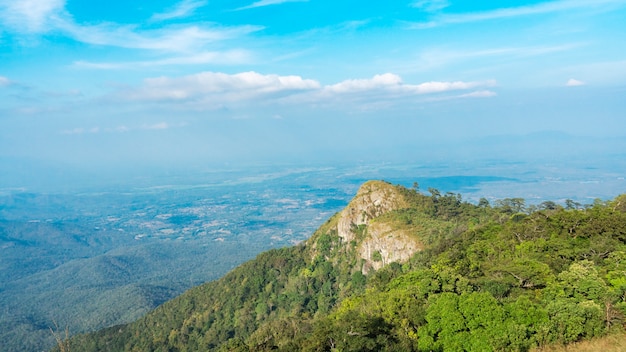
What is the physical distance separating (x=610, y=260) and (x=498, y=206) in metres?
41.3

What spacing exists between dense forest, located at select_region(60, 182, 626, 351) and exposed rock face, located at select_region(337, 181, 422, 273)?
0.92ft

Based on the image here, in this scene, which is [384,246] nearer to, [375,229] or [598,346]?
[375,229]

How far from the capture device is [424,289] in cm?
3150

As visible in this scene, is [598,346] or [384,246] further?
[384,246]

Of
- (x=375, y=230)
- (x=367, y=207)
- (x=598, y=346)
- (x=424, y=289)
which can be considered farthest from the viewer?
(x=367, y=207)

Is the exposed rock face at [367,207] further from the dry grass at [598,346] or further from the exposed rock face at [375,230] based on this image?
the dry grass at [598,346]

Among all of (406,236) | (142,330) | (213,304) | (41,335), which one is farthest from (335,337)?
(41,335)

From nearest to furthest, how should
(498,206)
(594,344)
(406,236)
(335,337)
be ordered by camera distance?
(594,344), (335,337), (406,236), (498,206)

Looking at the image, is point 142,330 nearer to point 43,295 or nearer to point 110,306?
point 110,306

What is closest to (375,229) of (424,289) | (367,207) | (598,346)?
(367,207)

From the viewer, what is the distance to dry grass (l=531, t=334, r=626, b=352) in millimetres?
20250

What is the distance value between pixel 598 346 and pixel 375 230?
45.7 metres

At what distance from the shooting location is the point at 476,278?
3434 cm

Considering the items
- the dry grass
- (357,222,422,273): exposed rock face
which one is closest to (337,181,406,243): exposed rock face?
(357,222,422,273): exposed rock face
